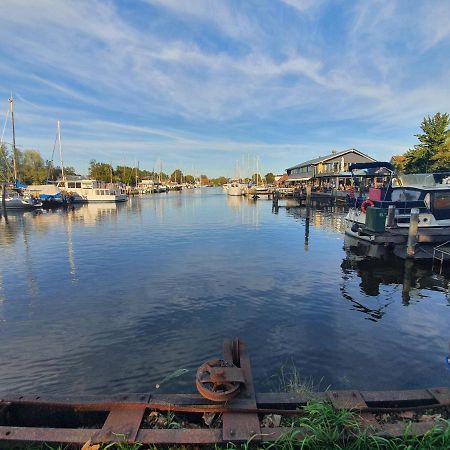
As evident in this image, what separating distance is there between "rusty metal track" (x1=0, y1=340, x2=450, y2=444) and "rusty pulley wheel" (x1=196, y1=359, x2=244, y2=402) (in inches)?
1.0

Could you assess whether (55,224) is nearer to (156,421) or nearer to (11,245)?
(11,245)

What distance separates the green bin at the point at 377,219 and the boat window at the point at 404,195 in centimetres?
281

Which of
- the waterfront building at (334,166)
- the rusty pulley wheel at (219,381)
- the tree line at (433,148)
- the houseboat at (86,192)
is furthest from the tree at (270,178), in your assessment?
the rusty pulley wheel at (219,381)

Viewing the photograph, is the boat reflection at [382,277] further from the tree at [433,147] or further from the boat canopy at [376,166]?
the tree at [433,147]

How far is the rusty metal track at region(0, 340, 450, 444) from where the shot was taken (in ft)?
11.4

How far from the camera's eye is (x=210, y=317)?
9.70m

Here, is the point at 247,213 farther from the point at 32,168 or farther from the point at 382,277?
the point at 32,168

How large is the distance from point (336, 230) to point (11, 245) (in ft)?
78.2

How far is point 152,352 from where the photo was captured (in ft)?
25.5

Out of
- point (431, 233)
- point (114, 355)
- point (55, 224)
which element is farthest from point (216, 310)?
point (55, 224)

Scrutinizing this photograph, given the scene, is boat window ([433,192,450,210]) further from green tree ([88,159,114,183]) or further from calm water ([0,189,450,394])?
green tree ([88,159,114,183])

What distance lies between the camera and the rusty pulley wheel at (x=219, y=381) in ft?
13.2

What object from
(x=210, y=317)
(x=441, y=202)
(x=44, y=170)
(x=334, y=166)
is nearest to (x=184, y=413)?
(x=210, y=317)

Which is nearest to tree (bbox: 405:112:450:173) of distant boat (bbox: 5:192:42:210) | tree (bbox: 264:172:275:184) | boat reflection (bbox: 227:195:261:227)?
boat reflection (bbox: 227:195:261:227)
